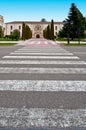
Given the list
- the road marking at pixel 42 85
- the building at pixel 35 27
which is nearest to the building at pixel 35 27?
the building at pixel 35 27

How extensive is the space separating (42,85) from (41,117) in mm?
2727

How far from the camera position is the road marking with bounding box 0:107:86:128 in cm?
430

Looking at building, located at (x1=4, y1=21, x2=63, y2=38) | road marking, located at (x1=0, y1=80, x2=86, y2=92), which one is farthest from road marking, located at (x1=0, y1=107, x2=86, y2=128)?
building, located at (x1=4, y1=21, x2=63, y2=38)

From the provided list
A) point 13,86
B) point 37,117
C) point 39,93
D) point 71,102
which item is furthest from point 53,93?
point 37,117

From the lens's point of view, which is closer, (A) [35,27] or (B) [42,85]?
(B) [42,85]

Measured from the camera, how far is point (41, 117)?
462 centimetres

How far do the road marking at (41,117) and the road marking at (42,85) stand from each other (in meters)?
1.73

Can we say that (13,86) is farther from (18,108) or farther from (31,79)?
(18,108)

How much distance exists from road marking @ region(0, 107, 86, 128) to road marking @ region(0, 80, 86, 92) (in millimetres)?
1728

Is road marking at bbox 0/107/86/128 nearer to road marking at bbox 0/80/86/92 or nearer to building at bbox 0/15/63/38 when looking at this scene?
road marking at bbox 0/80/86/92

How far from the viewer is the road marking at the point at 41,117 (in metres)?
4.30

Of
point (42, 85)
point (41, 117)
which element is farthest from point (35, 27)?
point (41, 117)

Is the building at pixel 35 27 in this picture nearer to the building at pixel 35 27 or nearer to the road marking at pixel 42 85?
the building at pixel 35 27

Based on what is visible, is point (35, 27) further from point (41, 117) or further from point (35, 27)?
point (41, 117)
